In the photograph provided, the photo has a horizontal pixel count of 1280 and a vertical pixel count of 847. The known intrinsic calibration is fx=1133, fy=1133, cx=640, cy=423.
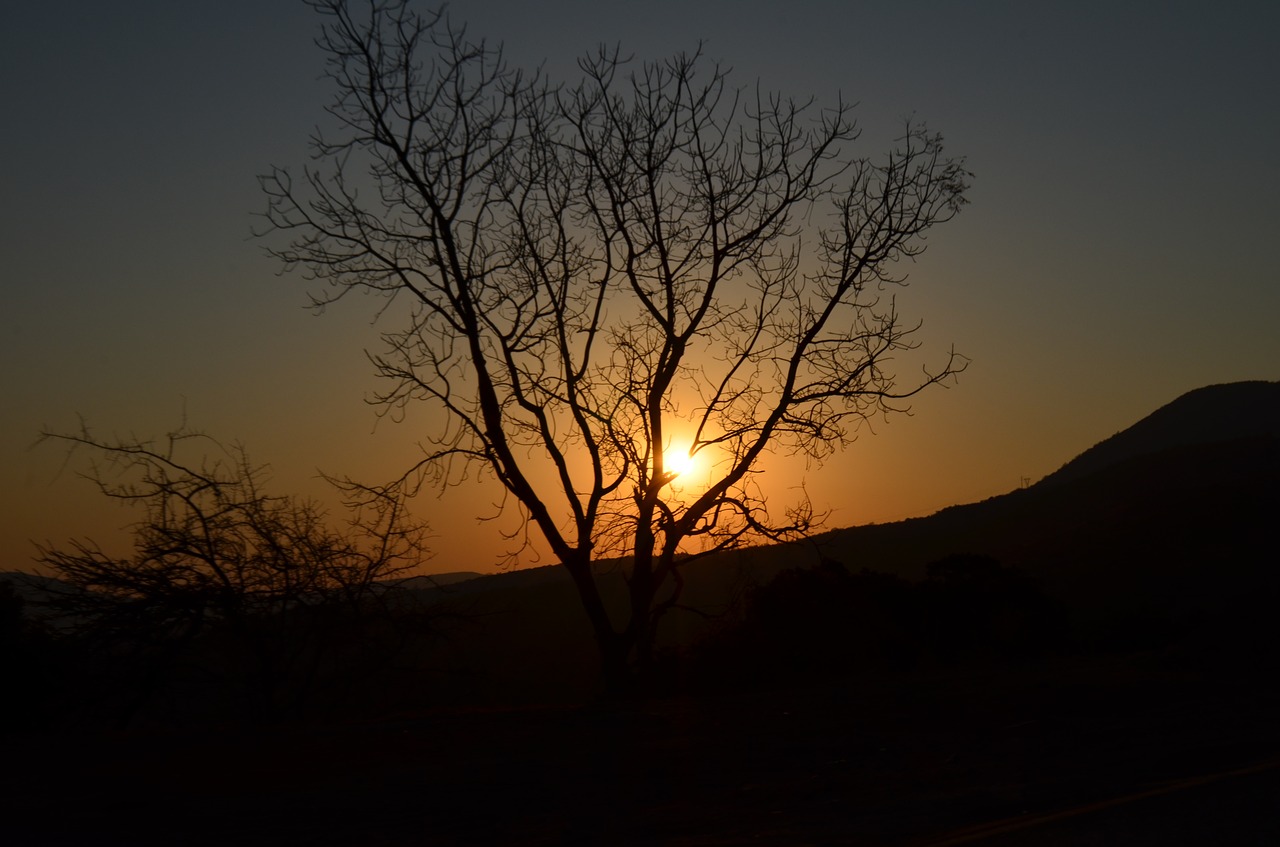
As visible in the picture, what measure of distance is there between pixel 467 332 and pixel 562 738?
526cm

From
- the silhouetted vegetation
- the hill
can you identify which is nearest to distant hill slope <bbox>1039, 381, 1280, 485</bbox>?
the hill

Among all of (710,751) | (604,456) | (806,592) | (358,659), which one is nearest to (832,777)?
(710,751)

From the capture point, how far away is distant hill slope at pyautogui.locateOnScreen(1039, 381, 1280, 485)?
305 feet

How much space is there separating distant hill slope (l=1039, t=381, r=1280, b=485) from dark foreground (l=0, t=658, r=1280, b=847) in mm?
85660

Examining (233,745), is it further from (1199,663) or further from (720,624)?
(1199,663)

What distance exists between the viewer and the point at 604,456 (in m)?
13.4

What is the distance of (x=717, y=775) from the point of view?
7605mm

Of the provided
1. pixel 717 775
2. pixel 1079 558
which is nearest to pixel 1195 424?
pixel 1079 558

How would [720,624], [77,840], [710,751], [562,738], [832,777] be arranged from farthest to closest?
[720,624], [562,738], [710,751], [832,777], [77,840]

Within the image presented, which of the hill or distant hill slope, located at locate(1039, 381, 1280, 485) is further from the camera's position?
distant hill slope, located at locate(1039, 381, 1280, 485)

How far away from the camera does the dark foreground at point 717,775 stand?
19.6ft

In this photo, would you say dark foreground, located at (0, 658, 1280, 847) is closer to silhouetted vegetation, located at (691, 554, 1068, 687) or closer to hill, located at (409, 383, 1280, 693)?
hill, located at (409, 383, 1280, 693)

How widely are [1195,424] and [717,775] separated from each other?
101m

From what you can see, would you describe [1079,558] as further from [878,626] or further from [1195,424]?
[1195,424]
